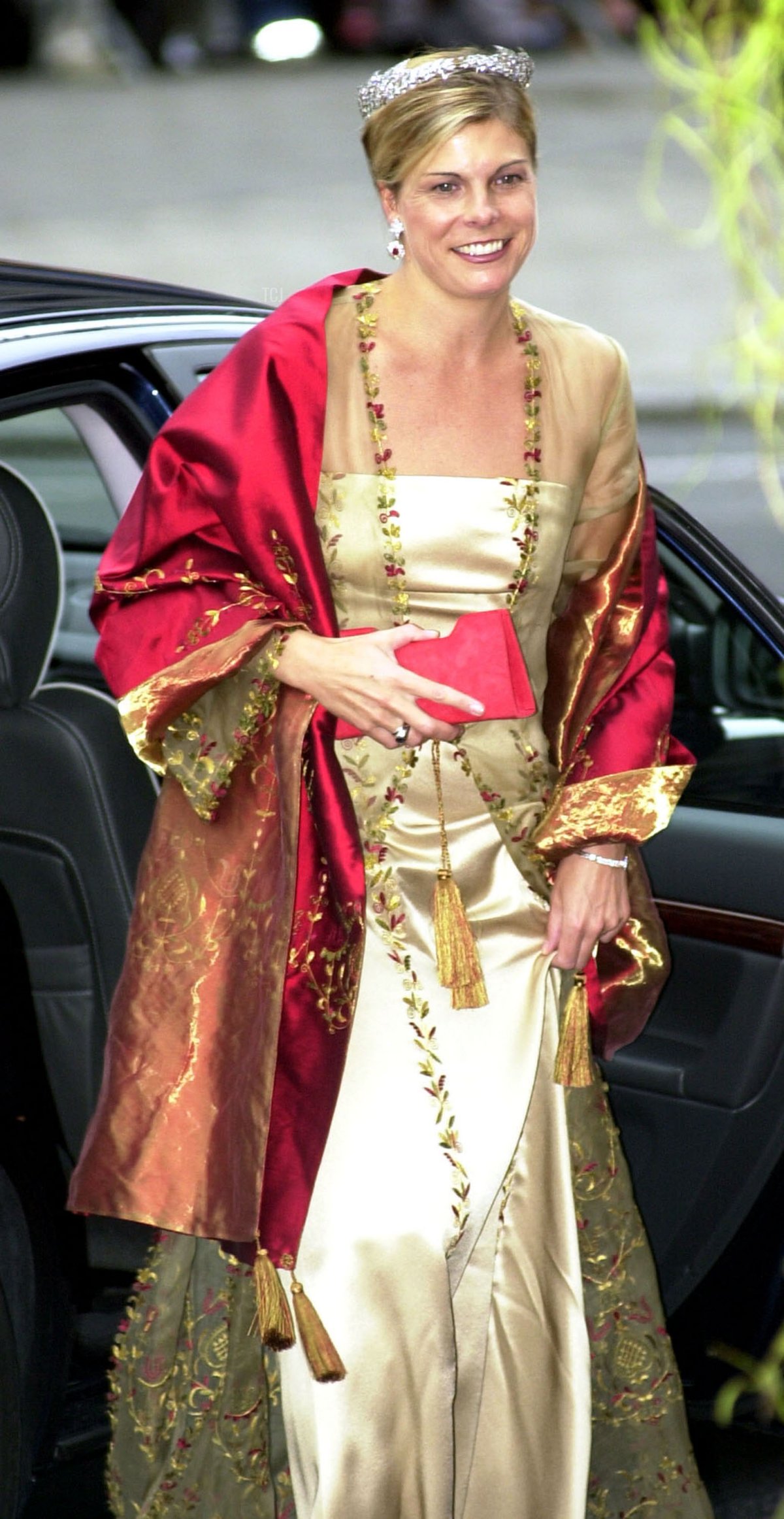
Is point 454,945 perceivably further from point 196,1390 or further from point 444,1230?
point 196,1390

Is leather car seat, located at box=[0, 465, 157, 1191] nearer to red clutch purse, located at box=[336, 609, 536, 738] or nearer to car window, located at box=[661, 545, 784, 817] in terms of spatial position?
red clutch purse, located at box=[336, 609, 536, 738]

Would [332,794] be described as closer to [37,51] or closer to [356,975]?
[356,975]

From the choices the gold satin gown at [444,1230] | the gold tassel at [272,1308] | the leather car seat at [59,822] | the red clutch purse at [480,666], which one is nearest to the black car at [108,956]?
the leather car seat at [59,822]

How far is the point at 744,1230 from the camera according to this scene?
7.33ft

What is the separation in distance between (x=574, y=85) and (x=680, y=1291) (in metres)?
16.7

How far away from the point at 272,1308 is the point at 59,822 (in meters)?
0.62

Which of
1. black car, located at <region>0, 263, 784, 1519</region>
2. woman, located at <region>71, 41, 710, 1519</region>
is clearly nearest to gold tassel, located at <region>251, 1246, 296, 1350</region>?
woman, located at <region>71, 41, 710, 1519</region>

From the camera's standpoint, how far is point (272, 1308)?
1.79 metres

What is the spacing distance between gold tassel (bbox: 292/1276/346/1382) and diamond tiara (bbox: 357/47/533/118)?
1140 millimetres

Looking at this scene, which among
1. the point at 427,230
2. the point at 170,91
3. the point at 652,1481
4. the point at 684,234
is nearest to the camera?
the point at 684,234

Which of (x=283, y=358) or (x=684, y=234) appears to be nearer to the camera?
(x=684, y=234)

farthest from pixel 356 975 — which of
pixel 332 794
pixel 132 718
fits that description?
pixel 132 718

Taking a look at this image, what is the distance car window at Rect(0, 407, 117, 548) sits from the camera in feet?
21.4

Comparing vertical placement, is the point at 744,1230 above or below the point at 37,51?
below
